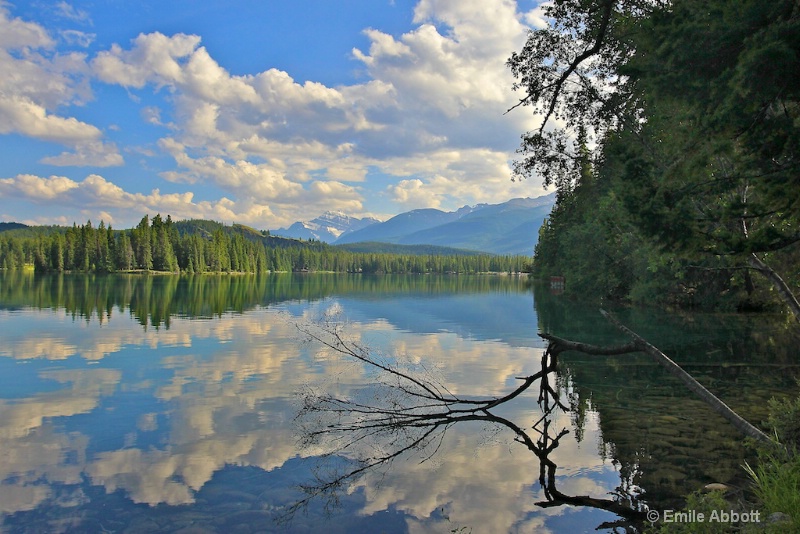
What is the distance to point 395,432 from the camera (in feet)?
45.2

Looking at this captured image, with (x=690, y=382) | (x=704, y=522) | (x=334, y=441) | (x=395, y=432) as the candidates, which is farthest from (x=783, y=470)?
(x=334, y=441)

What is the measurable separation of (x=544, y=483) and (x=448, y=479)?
180 cm

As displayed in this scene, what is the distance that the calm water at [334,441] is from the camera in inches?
369

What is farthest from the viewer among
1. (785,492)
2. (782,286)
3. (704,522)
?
(782,286)

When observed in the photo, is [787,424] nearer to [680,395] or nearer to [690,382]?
[690,382]

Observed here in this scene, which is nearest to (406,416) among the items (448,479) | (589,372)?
(448,479)

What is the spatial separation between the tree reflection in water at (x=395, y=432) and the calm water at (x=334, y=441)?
0.08 m

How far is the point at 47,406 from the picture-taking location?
16.1 metres

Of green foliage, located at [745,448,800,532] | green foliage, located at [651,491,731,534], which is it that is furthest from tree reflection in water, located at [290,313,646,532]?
green foliage, located at [745,448,800,532]

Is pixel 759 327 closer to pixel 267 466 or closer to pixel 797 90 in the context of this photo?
pixel 797 90

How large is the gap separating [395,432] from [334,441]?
1.57m

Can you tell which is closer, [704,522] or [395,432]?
[704,522]

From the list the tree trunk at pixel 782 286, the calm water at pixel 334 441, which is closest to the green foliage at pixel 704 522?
the calm water at pixel 334 441

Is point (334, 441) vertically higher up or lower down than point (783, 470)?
lower down
